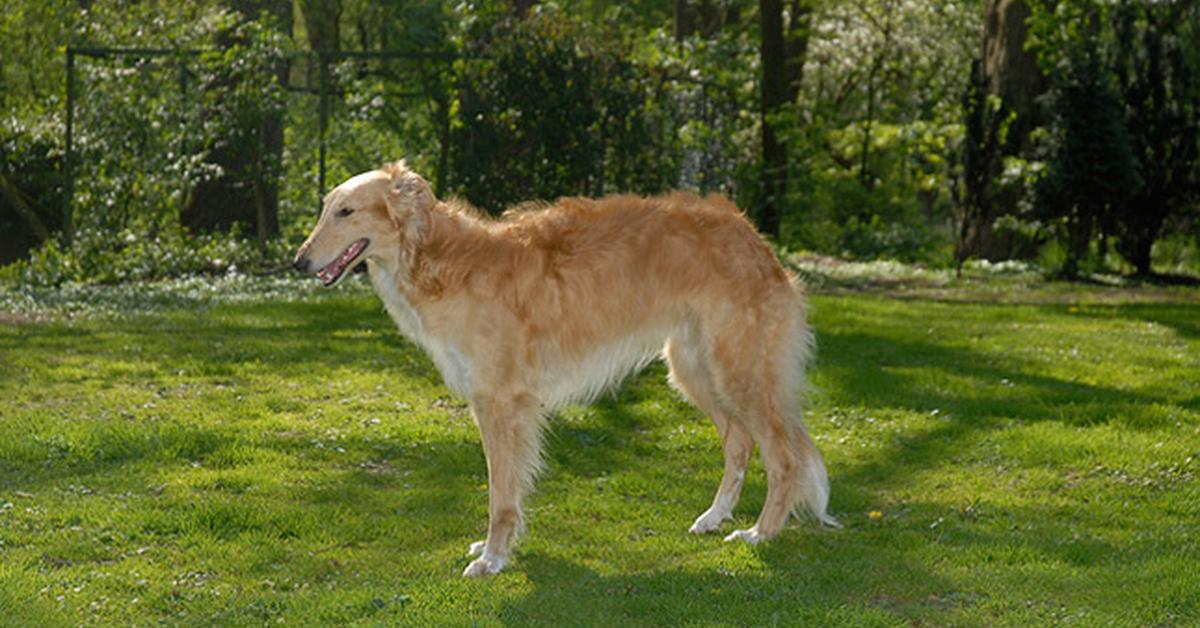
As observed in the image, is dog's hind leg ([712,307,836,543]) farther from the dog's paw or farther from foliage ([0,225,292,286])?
foliage ([0,225,292,286])

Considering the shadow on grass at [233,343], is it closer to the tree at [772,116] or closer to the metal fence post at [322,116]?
the metal fence post at [322,116]

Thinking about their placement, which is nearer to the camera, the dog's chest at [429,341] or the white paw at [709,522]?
the dog's chest at [429,341]

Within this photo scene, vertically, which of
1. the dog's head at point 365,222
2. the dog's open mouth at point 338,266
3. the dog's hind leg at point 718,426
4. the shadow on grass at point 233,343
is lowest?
the shadow on grass at point 233,343

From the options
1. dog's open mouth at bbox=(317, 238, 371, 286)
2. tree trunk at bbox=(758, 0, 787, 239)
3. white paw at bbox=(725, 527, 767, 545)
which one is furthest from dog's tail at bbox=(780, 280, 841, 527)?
tree trunk at bbox=(758, 0, 787, 239)

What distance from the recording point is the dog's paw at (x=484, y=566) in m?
6.16

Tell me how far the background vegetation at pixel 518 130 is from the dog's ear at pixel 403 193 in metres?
9.88

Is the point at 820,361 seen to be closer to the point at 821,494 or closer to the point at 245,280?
the point at 821,494

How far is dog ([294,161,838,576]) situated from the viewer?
6.36 m

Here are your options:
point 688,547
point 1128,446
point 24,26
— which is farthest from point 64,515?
point 24,26

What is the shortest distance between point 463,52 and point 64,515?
10.6m

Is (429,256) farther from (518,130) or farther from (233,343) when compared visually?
(518,130)

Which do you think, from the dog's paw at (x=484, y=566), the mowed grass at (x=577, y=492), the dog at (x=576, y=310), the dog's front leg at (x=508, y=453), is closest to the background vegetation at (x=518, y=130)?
the mowed grass at (x=577, y=492)

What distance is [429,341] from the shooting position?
6488mm

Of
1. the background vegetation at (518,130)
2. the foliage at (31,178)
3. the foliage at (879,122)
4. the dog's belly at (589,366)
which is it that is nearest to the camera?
the dog's belly at (589,366)
